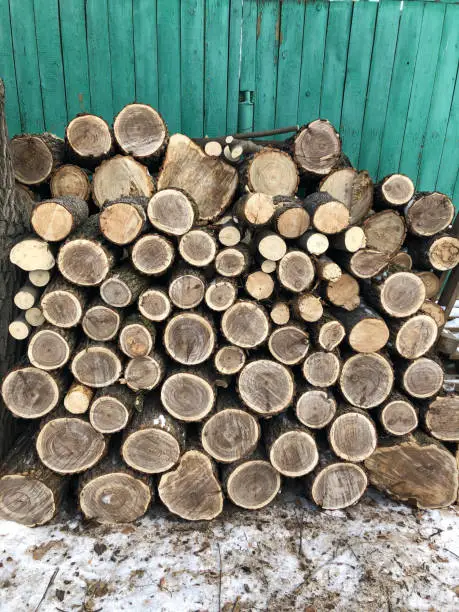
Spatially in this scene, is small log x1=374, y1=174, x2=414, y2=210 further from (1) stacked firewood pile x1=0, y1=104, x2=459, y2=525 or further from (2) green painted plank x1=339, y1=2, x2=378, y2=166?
(2) green painted plank x1=339, y1=2, x2=378, y2=166

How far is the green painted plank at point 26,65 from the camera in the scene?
11.4 ft

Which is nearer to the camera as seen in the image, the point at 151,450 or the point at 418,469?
the point at 151,450

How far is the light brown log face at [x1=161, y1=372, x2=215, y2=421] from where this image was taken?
2.56 m

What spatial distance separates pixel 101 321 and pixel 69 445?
0.87 metres

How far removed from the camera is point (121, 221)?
7.77 ft

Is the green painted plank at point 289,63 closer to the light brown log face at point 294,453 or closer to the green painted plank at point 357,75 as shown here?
the green painted plank at point 357,75

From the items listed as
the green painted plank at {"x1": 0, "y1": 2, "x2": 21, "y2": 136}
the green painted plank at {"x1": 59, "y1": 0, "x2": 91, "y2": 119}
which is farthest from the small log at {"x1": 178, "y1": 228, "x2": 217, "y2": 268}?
the green painted plank at {"x1": 0, "y1": 2, "x2": 21, "y2": 136}

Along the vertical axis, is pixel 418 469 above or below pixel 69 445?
below

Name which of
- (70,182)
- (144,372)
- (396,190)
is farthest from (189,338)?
(396,190)

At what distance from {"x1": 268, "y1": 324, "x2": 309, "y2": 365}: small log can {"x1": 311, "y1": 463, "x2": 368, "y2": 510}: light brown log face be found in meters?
0.83

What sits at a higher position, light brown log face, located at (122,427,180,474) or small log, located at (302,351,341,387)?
small log, located at (302,351,341,387)

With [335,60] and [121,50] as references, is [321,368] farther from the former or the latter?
[121,50]

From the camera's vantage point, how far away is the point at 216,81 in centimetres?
381

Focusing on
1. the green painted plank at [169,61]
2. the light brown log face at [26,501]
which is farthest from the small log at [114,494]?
the green painted plank at [169,61]
